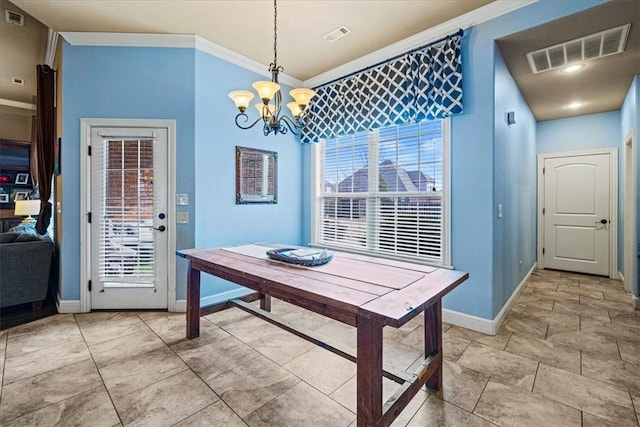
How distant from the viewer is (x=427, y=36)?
304 centimetres

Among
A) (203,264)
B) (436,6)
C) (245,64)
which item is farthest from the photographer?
(245,64)

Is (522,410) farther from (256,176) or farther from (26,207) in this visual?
(26,207)

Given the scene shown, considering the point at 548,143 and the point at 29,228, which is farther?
the point at 548,143

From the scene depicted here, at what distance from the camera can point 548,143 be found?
5242 millimetres

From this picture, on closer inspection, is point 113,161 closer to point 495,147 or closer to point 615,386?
point 495,147

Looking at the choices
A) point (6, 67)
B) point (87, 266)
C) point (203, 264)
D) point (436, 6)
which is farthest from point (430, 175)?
point (6, 67)

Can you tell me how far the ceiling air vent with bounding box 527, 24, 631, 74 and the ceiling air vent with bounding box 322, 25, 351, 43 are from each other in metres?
1.83

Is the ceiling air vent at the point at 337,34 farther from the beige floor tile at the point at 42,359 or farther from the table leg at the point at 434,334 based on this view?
the beige floor tile at the point at 42,359

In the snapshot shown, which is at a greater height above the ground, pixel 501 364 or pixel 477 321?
pixel 477 321

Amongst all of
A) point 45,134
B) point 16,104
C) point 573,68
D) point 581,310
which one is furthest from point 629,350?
point 16,104

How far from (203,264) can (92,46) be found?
2.77m

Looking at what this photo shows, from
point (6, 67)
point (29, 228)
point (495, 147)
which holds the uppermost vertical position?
point (6, 67)

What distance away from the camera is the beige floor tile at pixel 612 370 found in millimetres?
2016

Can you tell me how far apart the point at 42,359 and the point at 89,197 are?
5.29 feet
